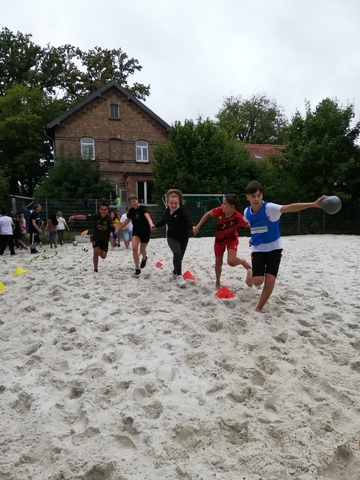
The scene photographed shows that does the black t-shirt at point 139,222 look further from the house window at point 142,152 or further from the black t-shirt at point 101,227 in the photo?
the house window at point 142,152

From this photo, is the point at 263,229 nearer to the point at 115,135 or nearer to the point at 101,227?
the point at 101,227

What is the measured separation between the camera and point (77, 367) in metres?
3.89

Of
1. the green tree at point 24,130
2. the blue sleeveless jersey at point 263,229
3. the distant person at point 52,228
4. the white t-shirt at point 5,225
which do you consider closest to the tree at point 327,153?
the distant person at point 52,228

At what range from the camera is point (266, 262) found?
5.50m

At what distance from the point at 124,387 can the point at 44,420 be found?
2.32 ft

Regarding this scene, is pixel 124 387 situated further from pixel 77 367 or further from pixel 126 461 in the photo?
pixel 126 461

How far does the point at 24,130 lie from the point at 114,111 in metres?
9.63

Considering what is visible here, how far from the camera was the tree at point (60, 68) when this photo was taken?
41188 mm

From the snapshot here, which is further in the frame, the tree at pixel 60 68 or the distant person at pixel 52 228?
the tree at pixel 60 68

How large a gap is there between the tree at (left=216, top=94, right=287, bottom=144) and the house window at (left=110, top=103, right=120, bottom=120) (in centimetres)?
1989

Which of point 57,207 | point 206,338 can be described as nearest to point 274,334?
point 206,338

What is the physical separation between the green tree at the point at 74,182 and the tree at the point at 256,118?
26716 millimetres

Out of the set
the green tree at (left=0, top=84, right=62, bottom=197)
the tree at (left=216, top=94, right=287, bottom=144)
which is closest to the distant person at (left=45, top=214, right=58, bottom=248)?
the green tree at (left=0, top=84, right=62, bottom=197)

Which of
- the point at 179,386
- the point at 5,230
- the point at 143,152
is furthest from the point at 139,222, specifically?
the point at 143,152
